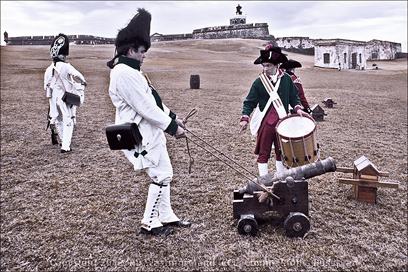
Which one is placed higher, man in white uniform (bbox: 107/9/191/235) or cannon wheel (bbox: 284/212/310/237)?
man in white uniform (bbox: 107/9/191/235)

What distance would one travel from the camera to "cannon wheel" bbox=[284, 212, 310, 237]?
3.48 meters

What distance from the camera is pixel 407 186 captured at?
4984 mm

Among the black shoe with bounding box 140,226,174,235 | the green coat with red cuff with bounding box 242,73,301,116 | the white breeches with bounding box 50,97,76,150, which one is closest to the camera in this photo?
the black shoe with bounding box 140,226,174,235

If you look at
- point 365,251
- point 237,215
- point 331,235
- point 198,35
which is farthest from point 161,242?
point 198,35

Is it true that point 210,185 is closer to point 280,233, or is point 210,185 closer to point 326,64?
point 280,233

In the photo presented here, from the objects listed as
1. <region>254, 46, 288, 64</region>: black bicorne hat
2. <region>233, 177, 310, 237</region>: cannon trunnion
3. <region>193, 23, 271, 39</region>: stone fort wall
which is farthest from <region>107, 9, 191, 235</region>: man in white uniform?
<region>193, 23, 271, 39</region>: stone fort wall

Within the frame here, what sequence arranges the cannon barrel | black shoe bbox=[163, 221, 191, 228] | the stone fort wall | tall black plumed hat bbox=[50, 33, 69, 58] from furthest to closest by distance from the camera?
the stone fort wall → tall black plumed hat bbox=[50, 33, 69, 58] → black shoe bbox=[163, 221, 191, 228] → the cannon barrel

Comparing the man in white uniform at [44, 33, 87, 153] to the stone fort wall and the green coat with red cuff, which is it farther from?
the stone fort wall

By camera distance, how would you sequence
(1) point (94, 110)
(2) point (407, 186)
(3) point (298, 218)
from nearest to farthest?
(3) point (298, 218) < (2) point (407, 186) < (1) point (94, 110)

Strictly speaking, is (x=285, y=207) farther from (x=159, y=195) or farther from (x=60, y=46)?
(x=60, y=46)

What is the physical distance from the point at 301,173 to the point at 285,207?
44 centimetres

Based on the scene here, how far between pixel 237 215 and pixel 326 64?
109ft

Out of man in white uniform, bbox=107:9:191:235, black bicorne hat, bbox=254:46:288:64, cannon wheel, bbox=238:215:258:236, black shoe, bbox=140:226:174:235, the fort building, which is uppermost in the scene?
the fort building

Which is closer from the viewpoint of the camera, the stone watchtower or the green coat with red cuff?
the green coat with red cuff
